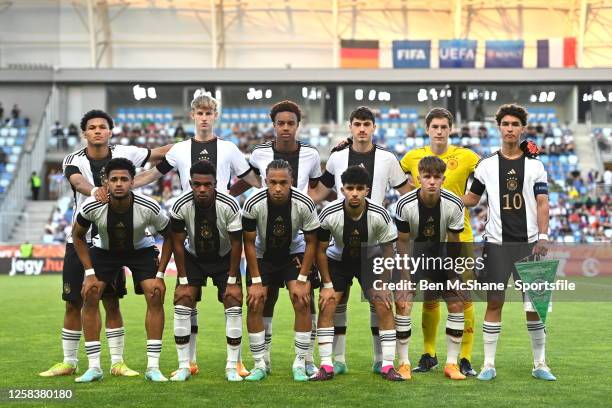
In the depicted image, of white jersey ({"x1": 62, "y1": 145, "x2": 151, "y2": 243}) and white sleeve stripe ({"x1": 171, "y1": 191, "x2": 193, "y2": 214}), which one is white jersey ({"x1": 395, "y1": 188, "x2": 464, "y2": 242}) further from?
white jersey ({"x1": 62, "y1": 145, "x2": 151, "y2": 243})

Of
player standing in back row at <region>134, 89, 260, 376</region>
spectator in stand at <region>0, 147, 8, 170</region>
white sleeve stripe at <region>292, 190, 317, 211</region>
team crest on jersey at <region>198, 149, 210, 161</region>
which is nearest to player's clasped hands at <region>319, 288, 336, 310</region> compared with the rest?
white sleeve stripe at <region>292, 190, 317, 211</region>

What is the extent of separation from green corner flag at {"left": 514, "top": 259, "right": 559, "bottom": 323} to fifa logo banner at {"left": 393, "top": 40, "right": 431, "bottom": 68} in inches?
1312

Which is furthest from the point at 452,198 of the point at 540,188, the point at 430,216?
the point at 540,188

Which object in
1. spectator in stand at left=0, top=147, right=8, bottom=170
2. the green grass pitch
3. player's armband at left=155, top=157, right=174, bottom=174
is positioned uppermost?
spectator in stand at left=0, top=147, right=8, bottom=170

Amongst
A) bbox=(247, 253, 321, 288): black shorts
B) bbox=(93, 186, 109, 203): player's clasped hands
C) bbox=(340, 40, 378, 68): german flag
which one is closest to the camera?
bbox=(93, 186, 109, 203): player's clasped hands

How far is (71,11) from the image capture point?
43.2m

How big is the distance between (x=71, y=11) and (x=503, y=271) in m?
37.8

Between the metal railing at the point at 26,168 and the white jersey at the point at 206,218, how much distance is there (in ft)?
78.8

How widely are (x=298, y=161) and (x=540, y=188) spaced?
2233mm

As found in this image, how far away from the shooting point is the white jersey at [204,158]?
909 centimetres

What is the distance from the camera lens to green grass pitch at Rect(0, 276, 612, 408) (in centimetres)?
726

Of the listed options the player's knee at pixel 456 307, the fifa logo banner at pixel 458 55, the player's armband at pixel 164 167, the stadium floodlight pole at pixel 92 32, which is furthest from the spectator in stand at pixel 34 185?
the player's knee at pixel 456 307

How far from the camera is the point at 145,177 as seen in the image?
8992 millimetres

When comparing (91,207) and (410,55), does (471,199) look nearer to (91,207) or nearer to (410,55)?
(91,207)
